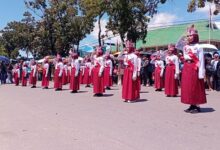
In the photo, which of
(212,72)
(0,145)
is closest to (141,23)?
(212,72)

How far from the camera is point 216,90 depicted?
21922mm

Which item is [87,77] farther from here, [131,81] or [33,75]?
[131,81]

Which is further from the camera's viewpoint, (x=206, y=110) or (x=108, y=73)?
(x=108, y=73)

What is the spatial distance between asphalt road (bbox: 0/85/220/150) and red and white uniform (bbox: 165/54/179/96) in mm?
3108

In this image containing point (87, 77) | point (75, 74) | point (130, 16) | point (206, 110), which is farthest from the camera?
point (130, 16)

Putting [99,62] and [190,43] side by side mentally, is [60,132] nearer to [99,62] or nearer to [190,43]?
[190,43]

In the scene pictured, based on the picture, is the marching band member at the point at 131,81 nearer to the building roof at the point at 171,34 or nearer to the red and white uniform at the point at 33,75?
the red and white uniform at the point at 33,75

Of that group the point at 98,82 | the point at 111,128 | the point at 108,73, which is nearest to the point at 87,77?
the point at 108,73

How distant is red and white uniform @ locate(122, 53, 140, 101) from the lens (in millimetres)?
15414

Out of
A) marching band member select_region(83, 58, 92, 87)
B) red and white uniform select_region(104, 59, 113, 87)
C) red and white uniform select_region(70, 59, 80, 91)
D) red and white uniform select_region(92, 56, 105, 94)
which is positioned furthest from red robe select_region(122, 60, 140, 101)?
marching band member select_region(83, 58, 92, 87)

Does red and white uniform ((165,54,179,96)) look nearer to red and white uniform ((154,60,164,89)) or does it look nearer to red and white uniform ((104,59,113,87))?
red and white uniform ((154,60,164,89))

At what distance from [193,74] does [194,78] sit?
0.10 m

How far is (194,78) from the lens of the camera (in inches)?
462

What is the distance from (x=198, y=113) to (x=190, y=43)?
179 centimetres
